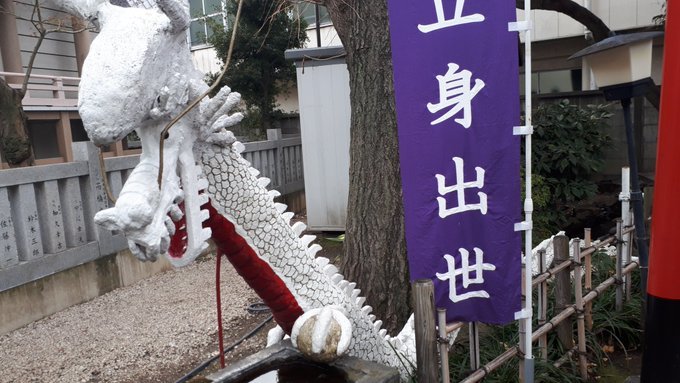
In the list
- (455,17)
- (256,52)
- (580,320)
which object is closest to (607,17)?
(256,52)

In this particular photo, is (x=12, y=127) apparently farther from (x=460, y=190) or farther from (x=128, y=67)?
(x=460, y=190)

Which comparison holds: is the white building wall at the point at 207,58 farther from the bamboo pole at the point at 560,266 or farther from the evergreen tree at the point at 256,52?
the bamboo pole at the point at 560,266

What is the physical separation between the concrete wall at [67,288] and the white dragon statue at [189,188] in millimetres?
3808

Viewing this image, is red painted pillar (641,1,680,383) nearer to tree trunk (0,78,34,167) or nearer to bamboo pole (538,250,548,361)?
bamboo pole (538,250,548,361)

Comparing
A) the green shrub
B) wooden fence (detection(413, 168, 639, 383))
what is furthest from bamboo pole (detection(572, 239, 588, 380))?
the green shrub

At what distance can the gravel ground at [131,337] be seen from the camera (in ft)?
14.4

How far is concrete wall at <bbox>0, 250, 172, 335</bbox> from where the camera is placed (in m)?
5.27

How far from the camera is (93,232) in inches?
247

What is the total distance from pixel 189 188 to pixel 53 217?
451 cm

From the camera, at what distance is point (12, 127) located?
749cm

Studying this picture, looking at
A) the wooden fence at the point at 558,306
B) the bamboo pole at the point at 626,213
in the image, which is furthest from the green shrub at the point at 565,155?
the wooden fence at the point at 558,306

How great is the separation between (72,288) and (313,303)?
4471 mm

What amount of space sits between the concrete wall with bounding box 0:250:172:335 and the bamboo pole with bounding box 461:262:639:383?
4799 millimetres

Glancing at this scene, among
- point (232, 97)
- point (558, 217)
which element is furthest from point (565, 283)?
point (558, 217)
